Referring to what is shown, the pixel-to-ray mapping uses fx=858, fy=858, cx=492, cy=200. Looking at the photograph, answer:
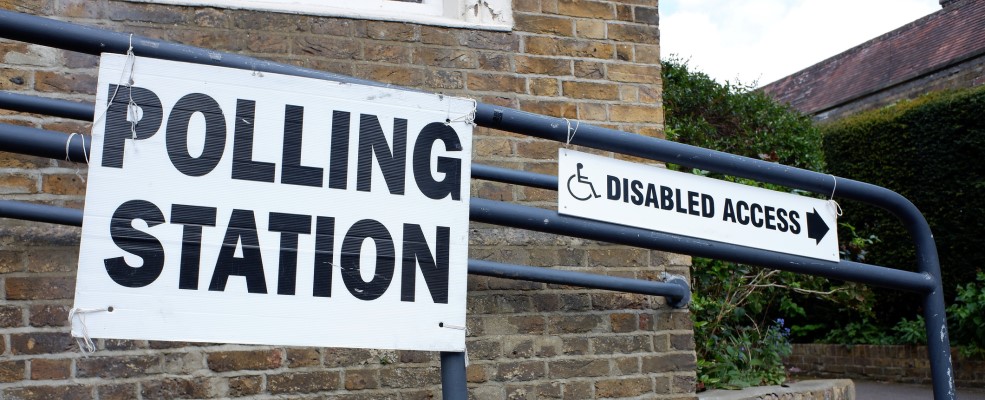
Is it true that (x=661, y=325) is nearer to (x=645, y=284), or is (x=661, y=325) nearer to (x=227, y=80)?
(x=645, y=284)

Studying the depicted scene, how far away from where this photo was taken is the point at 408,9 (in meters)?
3.22

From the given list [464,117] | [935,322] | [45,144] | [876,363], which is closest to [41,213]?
[45,144]

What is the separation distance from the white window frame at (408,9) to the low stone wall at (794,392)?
86.9 inches

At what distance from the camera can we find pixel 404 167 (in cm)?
191

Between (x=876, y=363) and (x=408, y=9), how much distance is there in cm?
857

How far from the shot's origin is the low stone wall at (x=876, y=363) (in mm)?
8992

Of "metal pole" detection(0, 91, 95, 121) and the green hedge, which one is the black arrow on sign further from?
the green hedge

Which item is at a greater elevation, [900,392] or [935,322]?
[935,322]

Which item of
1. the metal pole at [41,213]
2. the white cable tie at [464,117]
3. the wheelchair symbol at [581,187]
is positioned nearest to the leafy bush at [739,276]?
the wheelchair symbol at [581,187]

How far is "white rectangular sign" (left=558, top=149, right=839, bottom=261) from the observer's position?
2.25 meters

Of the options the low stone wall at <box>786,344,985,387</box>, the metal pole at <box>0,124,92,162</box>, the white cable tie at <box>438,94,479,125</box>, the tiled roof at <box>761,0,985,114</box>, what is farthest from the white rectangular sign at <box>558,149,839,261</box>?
the tiled roof at <box>761,0,985,114</box>

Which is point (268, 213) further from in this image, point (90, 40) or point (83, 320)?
point (90, 40)

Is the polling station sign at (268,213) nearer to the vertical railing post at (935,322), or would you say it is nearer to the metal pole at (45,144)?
the metal pole at (45,144)

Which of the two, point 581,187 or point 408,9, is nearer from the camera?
point 581,187
